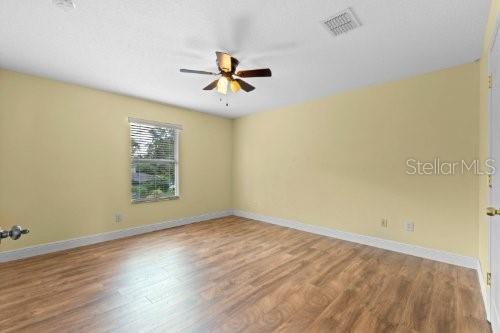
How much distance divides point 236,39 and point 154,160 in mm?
2940

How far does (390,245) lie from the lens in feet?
11.1

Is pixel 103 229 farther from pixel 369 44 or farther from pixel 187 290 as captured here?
pixel 369 44

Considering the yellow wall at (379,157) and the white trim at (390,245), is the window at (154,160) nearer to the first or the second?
the yellow wall at (379,157)

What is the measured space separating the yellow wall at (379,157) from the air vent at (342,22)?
1742 mm

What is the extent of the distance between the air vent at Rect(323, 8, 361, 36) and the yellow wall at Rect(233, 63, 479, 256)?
1.74 meters

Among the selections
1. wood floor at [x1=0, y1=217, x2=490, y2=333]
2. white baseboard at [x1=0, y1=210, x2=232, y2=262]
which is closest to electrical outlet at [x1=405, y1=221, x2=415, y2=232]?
wood floor at [x1=0, y1=217, x2=490, y2=333]

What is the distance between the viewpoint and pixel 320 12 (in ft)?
6.28

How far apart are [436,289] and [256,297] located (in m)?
1.80

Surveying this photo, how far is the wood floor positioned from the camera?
5.89 feet

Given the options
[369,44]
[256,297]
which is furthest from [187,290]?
[369,44]

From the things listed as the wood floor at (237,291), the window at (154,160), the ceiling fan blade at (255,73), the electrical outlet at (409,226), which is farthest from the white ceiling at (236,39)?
the wood floor at (237,291)

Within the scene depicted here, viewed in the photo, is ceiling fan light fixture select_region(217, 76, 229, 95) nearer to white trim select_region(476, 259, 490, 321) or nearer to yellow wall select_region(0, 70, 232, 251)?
yellow wall select_region(0, 70, 232, 251)

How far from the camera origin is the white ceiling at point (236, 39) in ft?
6.14

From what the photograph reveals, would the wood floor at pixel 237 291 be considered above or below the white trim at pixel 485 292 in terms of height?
below
